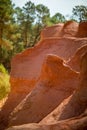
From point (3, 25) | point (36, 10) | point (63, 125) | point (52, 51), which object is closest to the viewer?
point (63, 125)

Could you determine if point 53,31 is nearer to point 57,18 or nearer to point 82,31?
point 82,31

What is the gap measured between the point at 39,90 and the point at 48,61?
1070mm

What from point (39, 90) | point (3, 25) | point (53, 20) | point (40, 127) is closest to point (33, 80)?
point (39, 90)

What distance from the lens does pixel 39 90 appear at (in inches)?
440

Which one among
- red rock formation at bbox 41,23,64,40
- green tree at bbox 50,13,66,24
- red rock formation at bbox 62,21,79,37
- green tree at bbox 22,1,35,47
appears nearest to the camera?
red rock formation at bbox 62,21,79,37

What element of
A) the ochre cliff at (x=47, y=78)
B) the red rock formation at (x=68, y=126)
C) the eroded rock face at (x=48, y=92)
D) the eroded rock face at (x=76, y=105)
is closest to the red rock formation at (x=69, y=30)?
the ochre cliff at (x=47, y=78)

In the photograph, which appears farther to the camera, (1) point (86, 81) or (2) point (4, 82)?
(2) point (4, 82)

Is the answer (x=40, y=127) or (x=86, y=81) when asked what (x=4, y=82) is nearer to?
(x=86, y=81)

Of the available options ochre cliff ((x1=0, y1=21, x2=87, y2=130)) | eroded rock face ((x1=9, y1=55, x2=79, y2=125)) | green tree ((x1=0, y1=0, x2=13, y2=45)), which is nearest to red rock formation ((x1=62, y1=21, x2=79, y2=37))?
ochre cliff ((x1=0, y1=21, x2=87, y2=130))

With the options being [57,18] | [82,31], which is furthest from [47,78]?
[57,18]

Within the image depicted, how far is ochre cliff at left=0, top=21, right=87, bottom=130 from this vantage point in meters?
10.4

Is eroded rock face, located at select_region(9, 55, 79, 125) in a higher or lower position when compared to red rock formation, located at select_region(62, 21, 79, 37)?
lower

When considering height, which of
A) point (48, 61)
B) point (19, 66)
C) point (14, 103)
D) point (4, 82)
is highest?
point (48, 61)

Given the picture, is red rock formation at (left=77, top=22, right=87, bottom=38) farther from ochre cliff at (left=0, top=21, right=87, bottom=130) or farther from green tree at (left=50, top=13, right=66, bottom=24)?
green tree at (left=50, top=13, right=66, bottom=24)
